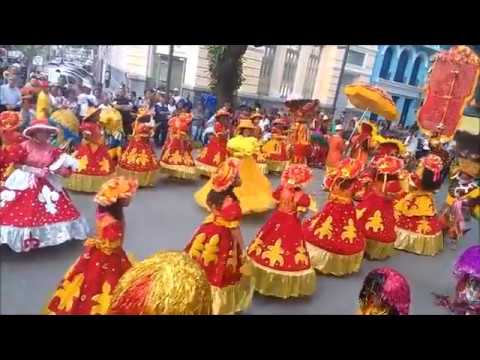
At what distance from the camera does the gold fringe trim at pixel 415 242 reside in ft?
16.1

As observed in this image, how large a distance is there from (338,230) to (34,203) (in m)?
2.33

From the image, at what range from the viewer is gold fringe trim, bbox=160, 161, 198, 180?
524cm

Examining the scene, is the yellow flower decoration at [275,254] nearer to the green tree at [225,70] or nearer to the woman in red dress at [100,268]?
the woman in red dress at [100,268]

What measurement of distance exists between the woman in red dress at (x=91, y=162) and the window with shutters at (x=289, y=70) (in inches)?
65.9

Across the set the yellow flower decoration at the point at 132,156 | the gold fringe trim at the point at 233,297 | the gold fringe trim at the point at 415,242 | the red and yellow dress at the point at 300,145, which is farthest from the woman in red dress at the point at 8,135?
the gold fringe trim at the point at 415,242

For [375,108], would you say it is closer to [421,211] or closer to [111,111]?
[421,211]

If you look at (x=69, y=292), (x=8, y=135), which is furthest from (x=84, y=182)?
(x=69, y=292)

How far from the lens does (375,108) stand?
14.7ft

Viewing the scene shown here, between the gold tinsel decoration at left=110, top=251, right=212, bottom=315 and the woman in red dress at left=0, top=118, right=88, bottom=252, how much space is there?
157 cm

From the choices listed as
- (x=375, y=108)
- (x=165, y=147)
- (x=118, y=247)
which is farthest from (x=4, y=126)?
(x=375, y=108)

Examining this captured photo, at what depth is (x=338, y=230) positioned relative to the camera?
3.92m

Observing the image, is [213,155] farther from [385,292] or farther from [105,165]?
[385,292]

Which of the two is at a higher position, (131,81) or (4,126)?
(131,81)
